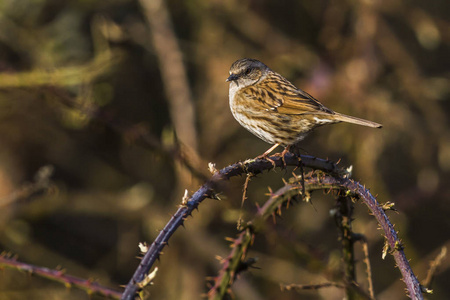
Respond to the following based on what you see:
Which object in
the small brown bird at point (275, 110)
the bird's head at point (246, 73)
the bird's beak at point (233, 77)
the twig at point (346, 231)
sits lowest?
the twig at point (346, 231)

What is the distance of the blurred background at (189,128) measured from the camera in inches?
236

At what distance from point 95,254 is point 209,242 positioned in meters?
2.33

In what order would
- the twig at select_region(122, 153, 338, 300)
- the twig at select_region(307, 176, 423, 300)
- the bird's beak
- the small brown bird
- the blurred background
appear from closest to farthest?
1. the twig at select_region(122, 153, 338, 300)
2. the twig at select_region(307, 176, 423, 300)
3. the small brown bird
4. the bird's beak
5. the blurred background

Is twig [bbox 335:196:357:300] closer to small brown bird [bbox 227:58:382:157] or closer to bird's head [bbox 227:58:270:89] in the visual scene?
small brown bird [bbox 227:58:382:157]

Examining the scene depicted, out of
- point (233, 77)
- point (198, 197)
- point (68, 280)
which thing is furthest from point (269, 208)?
point (233, 77)

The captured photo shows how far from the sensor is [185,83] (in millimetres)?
6656

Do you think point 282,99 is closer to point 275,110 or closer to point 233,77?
point 275,110

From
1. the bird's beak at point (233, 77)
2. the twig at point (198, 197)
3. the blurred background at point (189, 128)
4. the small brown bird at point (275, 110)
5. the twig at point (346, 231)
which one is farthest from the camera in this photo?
the blurred background at point (189, 128)

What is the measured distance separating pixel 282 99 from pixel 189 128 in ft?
7.63

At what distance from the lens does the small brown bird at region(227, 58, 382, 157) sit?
3904mm

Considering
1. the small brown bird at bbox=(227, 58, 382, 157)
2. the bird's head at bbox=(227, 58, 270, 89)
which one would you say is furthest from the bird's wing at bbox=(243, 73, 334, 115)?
the bird's head at bbox=(227, 58, 270, 89)

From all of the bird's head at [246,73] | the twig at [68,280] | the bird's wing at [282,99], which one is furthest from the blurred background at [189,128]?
the twig at [68,280]

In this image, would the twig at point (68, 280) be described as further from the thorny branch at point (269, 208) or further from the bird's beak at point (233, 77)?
the bird's beak at point (233, 77)

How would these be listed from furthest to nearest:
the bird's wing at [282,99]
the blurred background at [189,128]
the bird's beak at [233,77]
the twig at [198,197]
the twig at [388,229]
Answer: the blurred background at [189,128]
the bird's beak at [233,77]
the bird's wing at [282,99]
the twig at [388,229]
the twig at [198,197]
